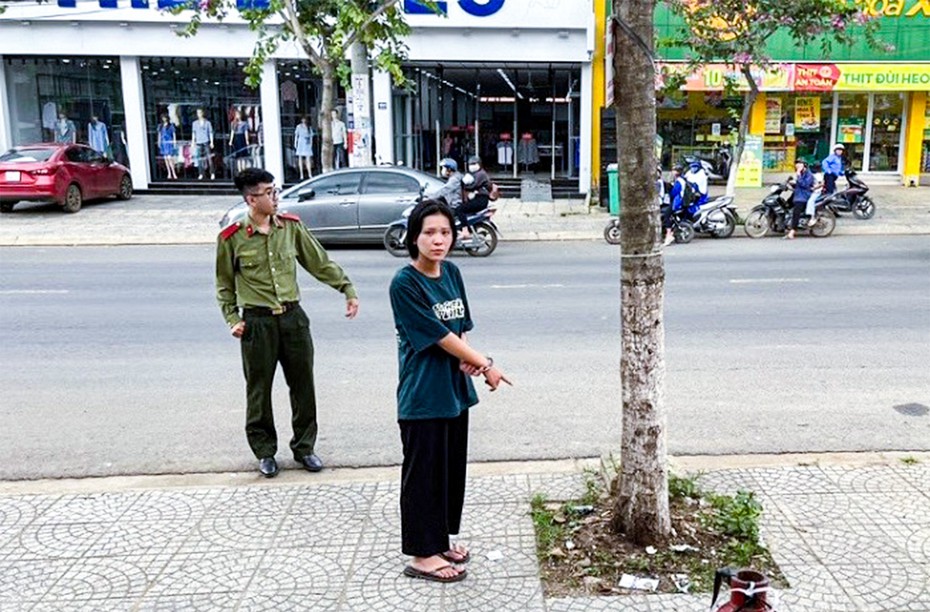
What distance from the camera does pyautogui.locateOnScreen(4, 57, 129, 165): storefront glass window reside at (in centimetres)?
2303

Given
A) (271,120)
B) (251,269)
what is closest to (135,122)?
(271,120)

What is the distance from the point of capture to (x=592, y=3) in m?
21.3

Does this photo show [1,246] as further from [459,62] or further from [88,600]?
[88,600]

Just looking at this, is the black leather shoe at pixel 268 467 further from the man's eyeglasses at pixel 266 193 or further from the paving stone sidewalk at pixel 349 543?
the man's eyeglasses at pixel 266 193

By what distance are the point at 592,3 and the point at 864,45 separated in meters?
7.51

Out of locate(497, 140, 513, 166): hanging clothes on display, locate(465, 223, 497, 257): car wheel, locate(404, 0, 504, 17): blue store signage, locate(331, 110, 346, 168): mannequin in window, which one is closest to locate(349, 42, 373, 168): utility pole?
locate(465, 223, 497, 257): car wheel

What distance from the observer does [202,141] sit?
2361 cm

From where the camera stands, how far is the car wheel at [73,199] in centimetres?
1883

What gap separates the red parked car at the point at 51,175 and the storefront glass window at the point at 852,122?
2018 centimetres

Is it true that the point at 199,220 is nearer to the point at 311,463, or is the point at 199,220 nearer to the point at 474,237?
the point at 474,237

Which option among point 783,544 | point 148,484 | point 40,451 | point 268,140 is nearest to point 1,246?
point 268,140

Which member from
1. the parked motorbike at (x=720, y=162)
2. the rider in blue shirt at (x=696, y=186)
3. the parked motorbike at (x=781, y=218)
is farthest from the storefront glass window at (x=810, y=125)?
the rider in blue shirt at (x=696, y=186)

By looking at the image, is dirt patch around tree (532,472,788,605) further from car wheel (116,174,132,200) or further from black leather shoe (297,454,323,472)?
car wheel (116,174,132,200)

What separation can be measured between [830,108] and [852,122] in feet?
2.68
